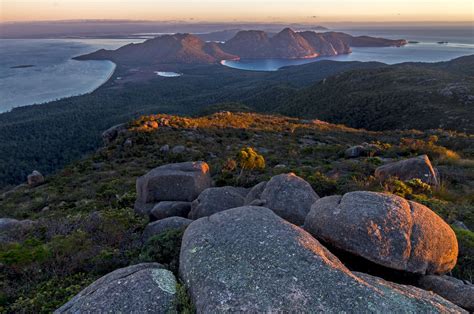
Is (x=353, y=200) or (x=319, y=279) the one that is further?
(x=353, y=200)

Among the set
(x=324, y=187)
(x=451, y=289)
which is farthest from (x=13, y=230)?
(x=451, y=289)

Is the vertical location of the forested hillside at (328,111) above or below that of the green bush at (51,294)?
below

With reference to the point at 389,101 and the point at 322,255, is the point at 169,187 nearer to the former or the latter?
the point at 322,255

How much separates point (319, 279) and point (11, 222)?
14885 mm

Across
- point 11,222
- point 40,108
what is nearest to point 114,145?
point 11,222

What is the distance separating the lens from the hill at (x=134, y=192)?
8.52 m

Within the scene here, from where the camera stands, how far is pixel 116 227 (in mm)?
11367

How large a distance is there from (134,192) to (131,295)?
14189 millimetres

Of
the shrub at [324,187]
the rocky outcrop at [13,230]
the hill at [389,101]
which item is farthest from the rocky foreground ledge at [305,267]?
the hill at [389,101]

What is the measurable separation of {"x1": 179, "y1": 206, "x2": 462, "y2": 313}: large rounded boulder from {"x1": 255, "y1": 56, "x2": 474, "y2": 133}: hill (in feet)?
174

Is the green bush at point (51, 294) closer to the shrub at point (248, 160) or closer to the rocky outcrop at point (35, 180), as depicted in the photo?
the shrub at point (248, 160)

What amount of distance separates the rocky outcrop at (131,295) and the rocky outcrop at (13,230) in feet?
25.0

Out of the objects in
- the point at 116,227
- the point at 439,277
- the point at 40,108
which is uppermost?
the point at 439,277

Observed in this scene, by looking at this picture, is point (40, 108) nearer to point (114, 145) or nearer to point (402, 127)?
point (114, 145)
